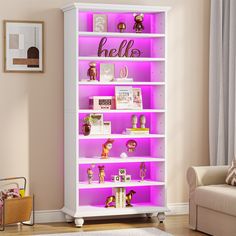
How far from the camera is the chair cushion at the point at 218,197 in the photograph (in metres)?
5.07

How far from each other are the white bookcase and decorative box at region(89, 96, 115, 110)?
77 mm

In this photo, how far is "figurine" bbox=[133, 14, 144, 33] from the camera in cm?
610

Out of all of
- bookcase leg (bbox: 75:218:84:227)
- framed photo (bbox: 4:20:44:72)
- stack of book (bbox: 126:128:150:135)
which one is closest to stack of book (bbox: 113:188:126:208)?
bookcase leg (bbox: 75:218:84:227)

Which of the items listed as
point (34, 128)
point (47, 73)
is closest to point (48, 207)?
point (34, 128)

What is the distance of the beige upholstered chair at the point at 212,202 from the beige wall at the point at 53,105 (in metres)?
0.78

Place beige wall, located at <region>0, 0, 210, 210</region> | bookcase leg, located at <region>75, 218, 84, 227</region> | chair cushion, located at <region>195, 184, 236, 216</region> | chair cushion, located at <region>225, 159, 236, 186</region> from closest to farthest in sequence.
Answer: chair cushion, located at <region>195, 184, 236, 216</region> → chair cushion, located at <region>225, 159, 236, 186</region> → bookcase leg, located at <region>75, 218, 84, 227</region> → beige wall, located at <region>0, 0, 210, 210</region>

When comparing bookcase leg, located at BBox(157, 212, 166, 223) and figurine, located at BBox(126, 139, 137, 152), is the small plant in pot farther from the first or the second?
bookcase leg, located at BBox(157, 212, 166, 223)

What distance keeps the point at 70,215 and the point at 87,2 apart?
6.61ft

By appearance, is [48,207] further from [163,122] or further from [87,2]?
[87,2]

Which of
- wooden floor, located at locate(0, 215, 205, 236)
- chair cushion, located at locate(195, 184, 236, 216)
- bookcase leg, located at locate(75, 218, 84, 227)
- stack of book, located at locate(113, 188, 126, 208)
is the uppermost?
chair cushion, located at locate(195, 184, 236, 216)

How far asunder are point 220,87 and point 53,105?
1.69 metres

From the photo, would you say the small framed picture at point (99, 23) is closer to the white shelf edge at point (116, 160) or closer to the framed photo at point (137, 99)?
the framed photo at point (137, 99)

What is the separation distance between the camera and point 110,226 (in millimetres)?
5895

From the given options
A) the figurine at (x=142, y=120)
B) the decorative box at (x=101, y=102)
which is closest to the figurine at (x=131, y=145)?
the figurine at (x=142, y=120)
